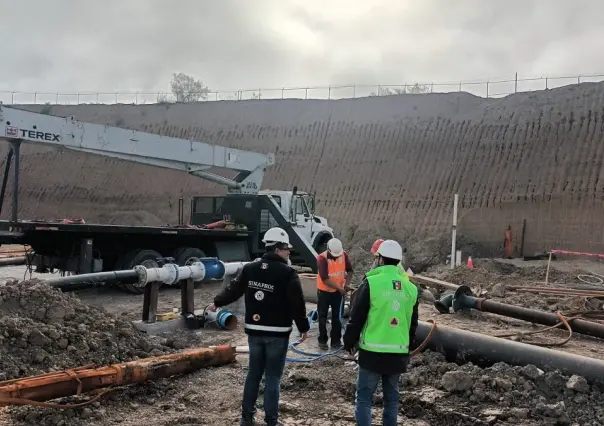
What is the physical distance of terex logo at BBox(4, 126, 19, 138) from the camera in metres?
11.1

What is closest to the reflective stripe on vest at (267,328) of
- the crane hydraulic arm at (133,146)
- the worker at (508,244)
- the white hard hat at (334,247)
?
the white hard hat at (334,247)

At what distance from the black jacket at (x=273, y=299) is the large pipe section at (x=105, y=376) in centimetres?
148

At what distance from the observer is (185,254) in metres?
14.0

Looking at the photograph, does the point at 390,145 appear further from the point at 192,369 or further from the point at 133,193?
the point at 192,369

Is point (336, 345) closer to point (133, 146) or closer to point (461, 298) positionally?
point (461, 298)

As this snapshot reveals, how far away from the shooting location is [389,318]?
4.64 meters

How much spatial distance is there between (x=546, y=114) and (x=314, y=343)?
2086 cm

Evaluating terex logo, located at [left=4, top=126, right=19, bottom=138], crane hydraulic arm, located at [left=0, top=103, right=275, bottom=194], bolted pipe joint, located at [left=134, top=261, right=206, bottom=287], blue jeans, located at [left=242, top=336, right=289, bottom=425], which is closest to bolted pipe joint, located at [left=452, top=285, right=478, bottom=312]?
bolted pipe joint, located at [left=134, top=261, right=206, bottom=287]

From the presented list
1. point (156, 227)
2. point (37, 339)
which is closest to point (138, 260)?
point (156, 227)

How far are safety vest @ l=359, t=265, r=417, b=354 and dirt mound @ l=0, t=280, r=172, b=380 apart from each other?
346cm

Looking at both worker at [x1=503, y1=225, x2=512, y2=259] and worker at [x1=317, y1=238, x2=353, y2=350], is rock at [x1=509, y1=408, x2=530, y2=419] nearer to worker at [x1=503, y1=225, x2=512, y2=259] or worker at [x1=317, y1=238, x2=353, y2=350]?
worker at [x1=317, y1=238, x2=353, y2=350]

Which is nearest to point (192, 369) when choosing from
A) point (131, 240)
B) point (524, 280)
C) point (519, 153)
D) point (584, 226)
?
point (131, 240)

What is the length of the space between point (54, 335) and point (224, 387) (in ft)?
6.49

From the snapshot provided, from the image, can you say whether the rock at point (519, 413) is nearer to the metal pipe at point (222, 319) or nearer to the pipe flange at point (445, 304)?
the metal pipe at point (222, 319)
